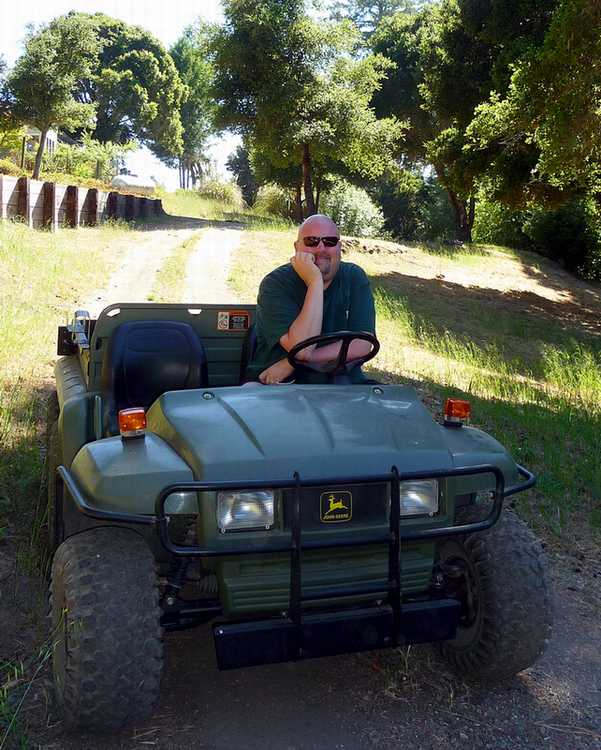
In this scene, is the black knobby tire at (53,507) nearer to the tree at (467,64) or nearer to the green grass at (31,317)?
the green grass at (31,317)

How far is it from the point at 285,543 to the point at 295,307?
5.21 ft

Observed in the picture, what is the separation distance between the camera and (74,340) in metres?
→ 4.67

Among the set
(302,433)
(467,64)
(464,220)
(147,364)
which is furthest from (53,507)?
(464,220)

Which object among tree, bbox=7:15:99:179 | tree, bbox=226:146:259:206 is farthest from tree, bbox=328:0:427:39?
tree, bbox=7:15:99:179

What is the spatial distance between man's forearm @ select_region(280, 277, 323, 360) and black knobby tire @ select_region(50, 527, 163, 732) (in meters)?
1.46

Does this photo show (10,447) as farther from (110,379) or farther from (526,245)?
(526,245)

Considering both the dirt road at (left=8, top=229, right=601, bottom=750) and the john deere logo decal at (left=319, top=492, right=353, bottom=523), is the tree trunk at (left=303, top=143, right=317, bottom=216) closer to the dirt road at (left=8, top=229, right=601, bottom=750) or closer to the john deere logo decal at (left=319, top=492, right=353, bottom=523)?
the dirt road at (left=8, top=229, right=601, bottom=750)

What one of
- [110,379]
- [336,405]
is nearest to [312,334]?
[336,405]

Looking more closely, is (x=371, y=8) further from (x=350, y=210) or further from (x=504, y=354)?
(x=504, y=354)

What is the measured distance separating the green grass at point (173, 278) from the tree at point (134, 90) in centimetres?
4615

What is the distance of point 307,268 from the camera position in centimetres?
390

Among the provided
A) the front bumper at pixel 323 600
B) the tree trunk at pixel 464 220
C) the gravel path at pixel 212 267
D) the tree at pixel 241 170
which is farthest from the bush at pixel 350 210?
the front bumper at pixel 323 600

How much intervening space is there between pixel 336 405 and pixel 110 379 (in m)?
1.39

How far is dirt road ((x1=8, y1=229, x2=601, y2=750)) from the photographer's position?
2.79m
